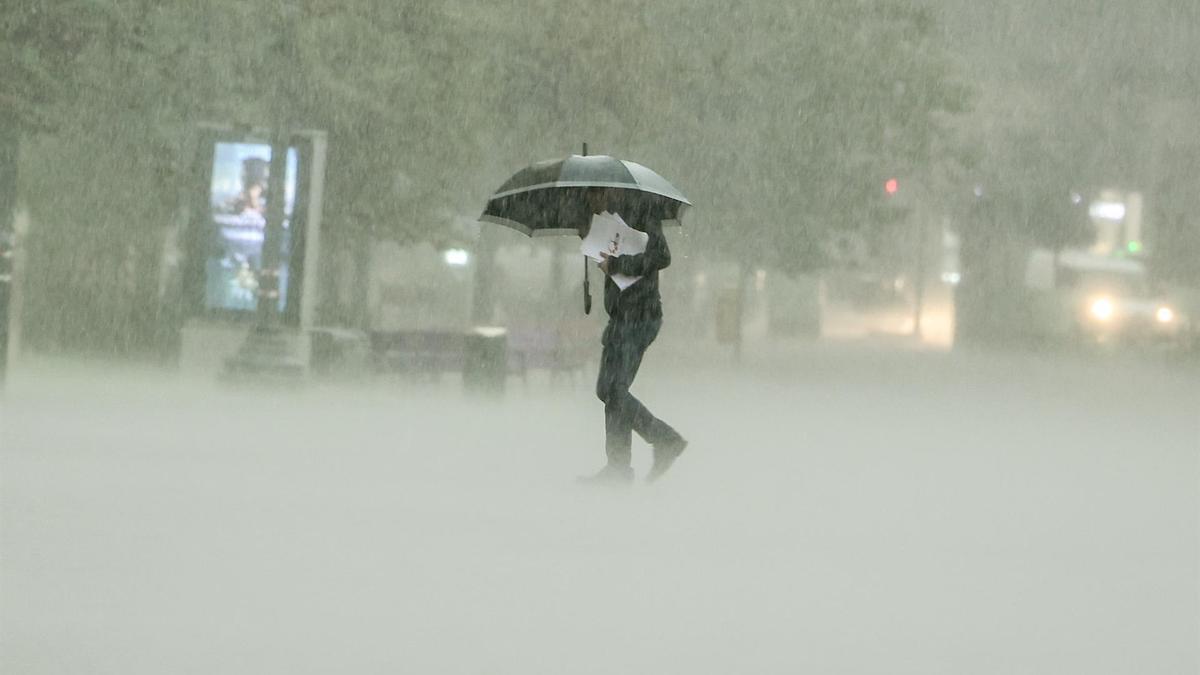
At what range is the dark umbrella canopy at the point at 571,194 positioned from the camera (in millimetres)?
9133

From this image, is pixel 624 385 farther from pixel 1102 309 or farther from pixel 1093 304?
pixel 1093 304

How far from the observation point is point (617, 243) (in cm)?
902

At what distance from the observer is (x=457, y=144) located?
23.1m

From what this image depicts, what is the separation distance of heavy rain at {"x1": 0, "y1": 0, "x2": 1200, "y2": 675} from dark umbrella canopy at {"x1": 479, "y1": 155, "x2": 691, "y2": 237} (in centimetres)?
3

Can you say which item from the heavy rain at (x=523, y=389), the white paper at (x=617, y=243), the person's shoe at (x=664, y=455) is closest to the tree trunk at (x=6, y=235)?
the heavy rain at (x=523, y=389)

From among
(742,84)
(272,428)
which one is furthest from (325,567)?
(742,84)

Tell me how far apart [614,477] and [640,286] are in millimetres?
1110

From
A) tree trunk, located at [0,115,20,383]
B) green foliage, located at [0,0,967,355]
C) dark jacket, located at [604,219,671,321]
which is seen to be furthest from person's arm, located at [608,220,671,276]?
green foliage, located at [0,0,967,355]

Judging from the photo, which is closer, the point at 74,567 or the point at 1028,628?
the point at 1028,628

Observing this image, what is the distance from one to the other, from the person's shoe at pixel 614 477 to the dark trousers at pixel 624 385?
1.5 inches

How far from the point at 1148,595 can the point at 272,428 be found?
8.03 m

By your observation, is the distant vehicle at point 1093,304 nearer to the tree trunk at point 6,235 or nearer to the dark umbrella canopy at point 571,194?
the tree trunk at point 6,235

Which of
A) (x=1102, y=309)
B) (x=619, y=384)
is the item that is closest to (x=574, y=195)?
(x=619, y=384)

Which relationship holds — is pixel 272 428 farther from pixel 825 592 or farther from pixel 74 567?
pixel 825 592
